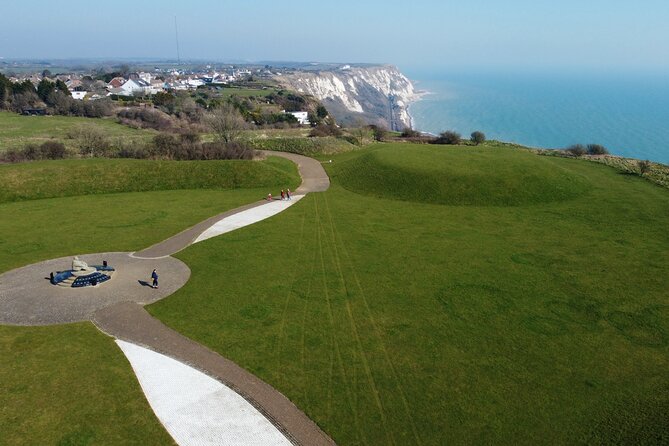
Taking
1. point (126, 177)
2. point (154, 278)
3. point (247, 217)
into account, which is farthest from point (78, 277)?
point (126, 177)

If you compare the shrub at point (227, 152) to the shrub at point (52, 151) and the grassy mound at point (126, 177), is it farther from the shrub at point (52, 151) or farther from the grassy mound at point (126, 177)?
the shrub at point (52, 151)

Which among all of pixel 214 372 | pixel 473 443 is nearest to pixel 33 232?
pixel 214 372

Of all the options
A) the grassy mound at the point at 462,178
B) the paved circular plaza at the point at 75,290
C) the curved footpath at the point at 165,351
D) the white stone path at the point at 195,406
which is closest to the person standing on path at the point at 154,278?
the paved circular plaza at the point at 75,290

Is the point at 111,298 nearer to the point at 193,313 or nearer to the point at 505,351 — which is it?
the point at 193,313

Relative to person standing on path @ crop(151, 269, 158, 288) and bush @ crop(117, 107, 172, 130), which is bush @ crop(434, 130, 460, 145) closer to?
bush @ crop(117, 107, 172, 130)

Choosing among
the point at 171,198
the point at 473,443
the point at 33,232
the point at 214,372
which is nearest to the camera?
the point at 473,443

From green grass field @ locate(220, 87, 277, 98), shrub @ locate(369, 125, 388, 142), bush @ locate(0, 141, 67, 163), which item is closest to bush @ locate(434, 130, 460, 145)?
shrub @ locate(369, 125, 388, 142)
